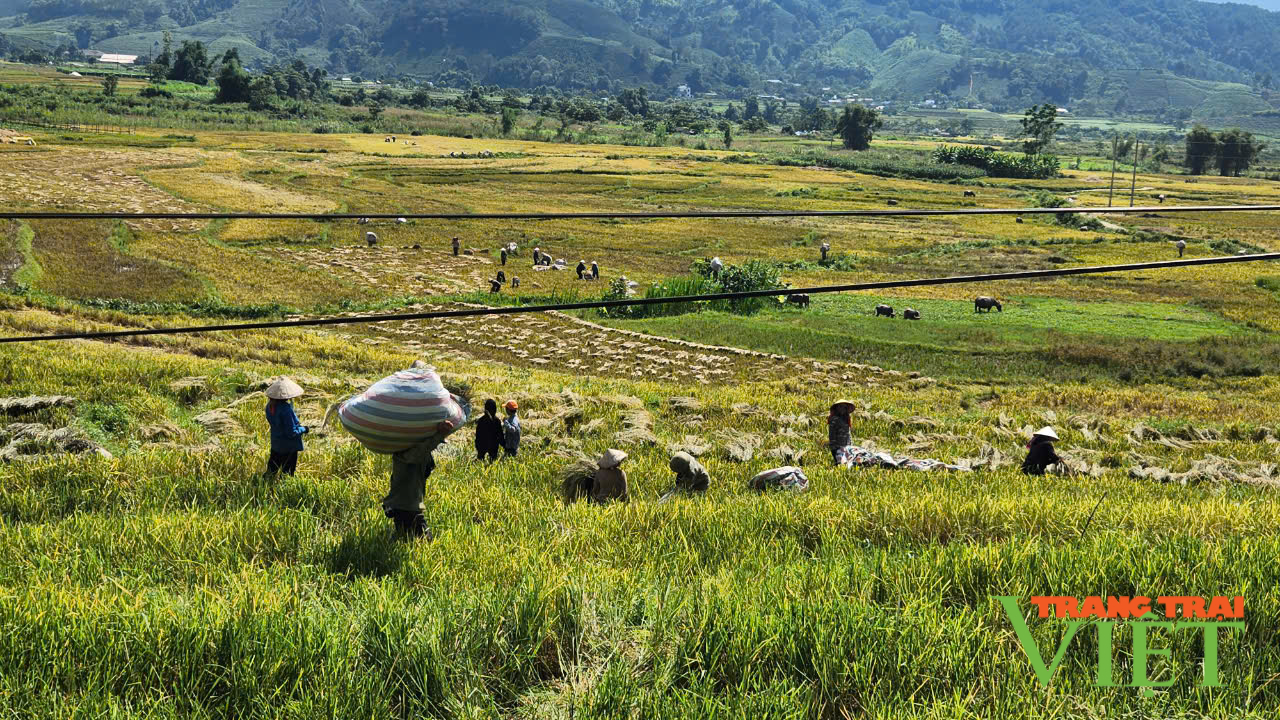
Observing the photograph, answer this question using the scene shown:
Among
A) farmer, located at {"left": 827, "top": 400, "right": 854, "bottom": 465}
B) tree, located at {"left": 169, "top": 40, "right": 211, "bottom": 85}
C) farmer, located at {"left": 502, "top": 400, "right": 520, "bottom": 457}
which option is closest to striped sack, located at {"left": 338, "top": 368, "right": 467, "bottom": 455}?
farmer, located at {"left": 502, "top": 400, "right": 520, "bottom": 457}

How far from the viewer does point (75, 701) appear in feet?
10.9

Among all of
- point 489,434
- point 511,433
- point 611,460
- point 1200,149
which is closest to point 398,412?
point 611,460

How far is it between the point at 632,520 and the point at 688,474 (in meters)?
2.86

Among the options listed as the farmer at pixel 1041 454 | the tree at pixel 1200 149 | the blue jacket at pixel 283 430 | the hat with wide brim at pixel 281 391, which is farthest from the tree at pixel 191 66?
the farmer at pixel 1041 454

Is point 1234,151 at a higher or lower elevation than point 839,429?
higher

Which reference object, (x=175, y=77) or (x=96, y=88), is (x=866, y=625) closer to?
(x=96, y=88)

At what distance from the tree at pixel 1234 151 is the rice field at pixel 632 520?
470 ft

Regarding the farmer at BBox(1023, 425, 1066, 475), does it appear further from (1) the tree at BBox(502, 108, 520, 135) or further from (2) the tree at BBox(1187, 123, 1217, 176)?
(2) the tree at BBox(1187, 123, 1217, 176)

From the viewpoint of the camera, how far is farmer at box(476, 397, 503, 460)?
11.6m

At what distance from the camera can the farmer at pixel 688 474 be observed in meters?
9.12

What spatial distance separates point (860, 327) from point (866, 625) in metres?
32.2

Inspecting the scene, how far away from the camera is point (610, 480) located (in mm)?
8664

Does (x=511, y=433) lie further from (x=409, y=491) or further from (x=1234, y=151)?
(x=1234, y=151)

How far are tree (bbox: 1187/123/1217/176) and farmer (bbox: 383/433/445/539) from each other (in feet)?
613
